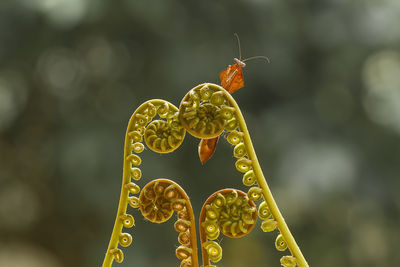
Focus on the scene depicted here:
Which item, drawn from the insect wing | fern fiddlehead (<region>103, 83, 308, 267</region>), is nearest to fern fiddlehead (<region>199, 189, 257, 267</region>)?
fern fiddlehead (<region>103, 83, 308, 267</region>)

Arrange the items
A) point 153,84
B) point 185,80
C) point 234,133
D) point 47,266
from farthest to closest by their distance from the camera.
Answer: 1. point 47,266
2. point 153,84
3. point 185,80
4. point 234,133

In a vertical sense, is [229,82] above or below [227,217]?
above

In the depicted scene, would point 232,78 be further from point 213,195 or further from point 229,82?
point 213,195

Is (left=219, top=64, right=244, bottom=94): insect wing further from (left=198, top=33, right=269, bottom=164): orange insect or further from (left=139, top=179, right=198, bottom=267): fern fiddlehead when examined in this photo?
(left=139, top=179, right=198, bottom=267): fern fiddlehead

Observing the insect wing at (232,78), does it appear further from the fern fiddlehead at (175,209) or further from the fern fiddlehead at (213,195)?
the fern fiddlehead at (175,209)

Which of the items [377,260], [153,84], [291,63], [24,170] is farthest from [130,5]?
[377,260]

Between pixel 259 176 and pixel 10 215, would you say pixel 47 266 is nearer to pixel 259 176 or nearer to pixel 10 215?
pixel 10 215

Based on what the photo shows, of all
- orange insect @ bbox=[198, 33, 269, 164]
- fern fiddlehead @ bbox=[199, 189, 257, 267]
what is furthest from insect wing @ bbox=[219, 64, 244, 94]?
fern fiddlehead @ bbox=[199, 189, 257, 267]

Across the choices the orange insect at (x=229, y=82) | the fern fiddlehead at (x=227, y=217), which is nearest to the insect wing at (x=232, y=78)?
the orange insect at (x=229, y=82)

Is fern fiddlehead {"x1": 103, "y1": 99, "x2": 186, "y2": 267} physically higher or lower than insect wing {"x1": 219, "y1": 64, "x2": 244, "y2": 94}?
lower

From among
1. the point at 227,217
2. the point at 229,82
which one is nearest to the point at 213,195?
the point at 227,217

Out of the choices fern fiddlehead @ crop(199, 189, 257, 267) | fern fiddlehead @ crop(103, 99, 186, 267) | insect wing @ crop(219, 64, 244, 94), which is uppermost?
insect wing @ crop(219, 64, 244, 94)
